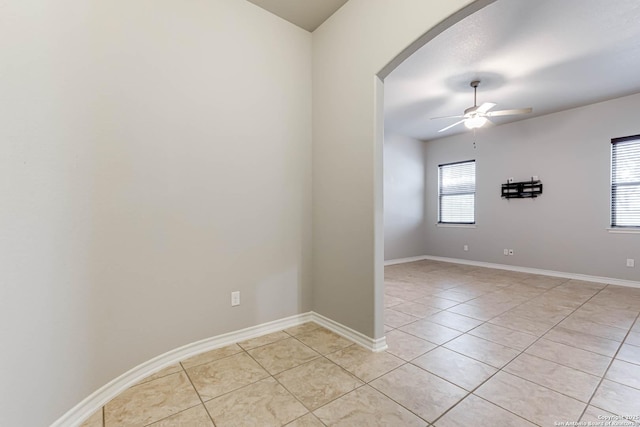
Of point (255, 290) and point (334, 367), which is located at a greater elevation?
point (255, 290)

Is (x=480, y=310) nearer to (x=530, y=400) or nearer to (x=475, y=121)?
(x=530, y=400)

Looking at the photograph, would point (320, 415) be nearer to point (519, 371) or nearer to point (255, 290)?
point (255, 290)

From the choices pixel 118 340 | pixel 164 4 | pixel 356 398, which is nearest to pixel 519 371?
pixel 356 398

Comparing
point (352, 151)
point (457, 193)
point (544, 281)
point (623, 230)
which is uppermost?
point (352, 151)

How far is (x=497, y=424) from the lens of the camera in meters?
1.48

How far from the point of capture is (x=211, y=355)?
2201 millimetres

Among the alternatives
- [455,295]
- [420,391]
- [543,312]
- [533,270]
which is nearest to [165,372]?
[420,391]

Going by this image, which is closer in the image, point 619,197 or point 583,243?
point 619,197

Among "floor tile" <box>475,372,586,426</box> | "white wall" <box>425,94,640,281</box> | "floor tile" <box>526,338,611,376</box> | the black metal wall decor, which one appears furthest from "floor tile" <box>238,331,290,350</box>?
the black metal wall decor

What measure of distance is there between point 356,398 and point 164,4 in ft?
9.69

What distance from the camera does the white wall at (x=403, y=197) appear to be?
20.5ft

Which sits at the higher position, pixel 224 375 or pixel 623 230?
pixel 623 230

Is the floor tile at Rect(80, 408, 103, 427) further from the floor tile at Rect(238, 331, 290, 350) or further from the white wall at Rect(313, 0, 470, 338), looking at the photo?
the white wall at Rect(313, 0, 470, 338)

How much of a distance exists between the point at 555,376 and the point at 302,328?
6.40 feet
